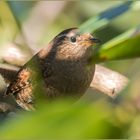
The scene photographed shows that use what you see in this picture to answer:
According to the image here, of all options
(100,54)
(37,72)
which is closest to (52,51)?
(37,72)

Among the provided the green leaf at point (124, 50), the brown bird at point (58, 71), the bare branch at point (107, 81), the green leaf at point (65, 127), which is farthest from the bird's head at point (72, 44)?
the green leaf at point (65, 127)

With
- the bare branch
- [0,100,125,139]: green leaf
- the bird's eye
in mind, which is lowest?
[0,100,125,139]: green leaf

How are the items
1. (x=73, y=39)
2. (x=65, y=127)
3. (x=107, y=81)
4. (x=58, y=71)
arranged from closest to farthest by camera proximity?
(x=65, y=127) → (x=107, y=81) → (x=58, y=71) → (x=73, y=39)

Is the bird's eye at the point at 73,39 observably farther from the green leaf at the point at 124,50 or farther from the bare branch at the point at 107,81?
the green leaf at the point at 124,50

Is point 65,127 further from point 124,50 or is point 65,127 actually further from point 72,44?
point 72,44

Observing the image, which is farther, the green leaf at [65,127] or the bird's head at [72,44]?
the bird's head at [72,44]

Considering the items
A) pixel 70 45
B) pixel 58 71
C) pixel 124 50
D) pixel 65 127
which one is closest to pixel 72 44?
pixel 70 45

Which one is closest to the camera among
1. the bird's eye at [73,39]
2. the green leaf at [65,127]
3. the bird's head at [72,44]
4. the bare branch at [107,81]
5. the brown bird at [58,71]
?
the green leaf at [65,127]

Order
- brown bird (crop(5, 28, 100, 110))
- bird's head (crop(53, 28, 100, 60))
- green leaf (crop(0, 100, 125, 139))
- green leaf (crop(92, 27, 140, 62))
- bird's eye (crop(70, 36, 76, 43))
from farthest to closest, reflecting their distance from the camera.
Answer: bird's eye (crop(70, 36, 76, 43)) < bird's head (crop(53, 28, 100, 60)) < brown bird (crop(5, 28, 100, 110)) < green leaf (crop(92, 27, 140, 62)) < green leaf (crop(0, 100, 125, 139))

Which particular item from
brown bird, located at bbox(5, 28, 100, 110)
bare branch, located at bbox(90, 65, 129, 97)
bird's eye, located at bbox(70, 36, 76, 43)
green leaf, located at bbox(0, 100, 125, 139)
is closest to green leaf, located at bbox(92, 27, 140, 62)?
green leaf, located at bbox(0, 100, 125, 139)

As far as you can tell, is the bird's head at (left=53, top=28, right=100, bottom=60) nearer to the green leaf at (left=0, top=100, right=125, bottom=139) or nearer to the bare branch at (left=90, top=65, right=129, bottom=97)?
the bare branch at (left=90, top=65, right=129, bottom=97)
